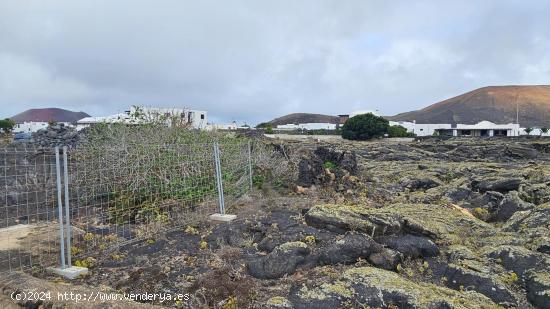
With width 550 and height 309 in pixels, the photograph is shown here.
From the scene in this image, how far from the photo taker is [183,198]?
812 centimetres

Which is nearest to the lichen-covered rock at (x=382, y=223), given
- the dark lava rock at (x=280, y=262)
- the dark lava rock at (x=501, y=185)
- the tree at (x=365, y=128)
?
the dark lava rock at (x=280, y=262)

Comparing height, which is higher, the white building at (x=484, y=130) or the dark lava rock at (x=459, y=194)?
the white building at (x=484, y=130)

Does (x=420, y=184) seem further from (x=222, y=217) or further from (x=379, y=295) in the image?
(x=379, y=295)

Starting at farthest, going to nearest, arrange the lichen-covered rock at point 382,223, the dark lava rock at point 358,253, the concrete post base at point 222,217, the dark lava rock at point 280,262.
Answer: the concrete post base at point 222,217, the lichen-covered rock at point 382,223, the dark lava rock at point 358,253, the dark lava rock at point 280,262

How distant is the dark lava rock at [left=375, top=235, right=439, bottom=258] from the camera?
17.6ft

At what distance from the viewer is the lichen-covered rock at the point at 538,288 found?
14.0 feet

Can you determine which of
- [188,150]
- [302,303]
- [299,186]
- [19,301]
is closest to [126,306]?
[19,301]

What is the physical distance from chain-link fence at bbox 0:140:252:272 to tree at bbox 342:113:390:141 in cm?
5488

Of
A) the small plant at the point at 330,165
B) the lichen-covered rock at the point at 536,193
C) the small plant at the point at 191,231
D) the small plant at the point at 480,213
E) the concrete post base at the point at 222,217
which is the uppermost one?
the small plant at the point at 330,165

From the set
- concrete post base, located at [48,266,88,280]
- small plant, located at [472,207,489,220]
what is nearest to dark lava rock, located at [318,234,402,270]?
concrete post base, located at [48,266,88,280]

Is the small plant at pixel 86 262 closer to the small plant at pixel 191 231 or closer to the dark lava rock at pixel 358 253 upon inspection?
the small plant at pixel 191 231

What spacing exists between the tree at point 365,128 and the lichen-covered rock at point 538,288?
58790 millimetres

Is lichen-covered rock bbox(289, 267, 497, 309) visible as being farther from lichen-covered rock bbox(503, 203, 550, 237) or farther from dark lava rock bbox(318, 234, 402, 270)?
lichen-covered rock bbox(503, 203, 550, 237)

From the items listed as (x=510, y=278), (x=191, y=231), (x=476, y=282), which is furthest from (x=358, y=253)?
(x=191, y=231)
